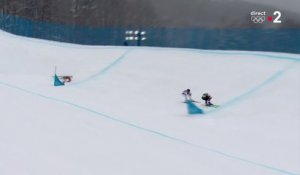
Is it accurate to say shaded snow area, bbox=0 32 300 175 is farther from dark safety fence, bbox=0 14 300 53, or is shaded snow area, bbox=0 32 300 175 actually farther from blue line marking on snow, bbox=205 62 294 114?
dark safety fence, bbox=0 14 300 53

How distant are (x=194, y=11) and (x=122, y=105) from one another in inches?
1433

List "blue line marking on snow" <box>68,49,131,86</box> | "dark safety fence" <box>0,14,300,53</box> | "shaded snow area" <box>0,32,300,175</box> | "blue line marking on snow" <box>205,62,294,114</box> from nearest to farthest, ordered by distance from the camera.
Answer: "shaded snow area" <box>0,32,300,175</box>, "blue line marking on snow" <box>205,62,294,114</box>, "blue line marking on snow" <box>68,49,131,86</box>, "dark safety fence" <box>0,14,300,53</box>

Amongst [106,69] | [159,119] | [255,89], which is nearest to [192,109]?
[159,119]

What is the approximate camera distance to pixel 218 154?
5.69 meters

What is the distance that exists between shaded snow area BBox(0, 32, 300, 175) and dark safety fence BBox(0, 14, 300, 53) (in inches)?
119

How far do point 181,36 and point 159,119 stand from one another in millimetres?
12165

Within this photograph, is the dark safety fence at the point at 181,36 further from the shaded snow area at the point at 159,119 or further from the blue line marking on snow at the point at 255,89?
the blue line marking on snow at the point at 255,89

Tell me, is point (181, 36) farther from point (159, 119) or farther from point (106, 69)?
point (159, 119)

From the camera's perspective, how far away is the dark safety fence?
15523mm

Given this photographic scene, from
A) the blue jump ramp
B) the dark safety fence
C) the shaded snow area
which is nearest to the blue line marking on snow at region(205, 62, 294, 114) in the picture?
the shaded snow area

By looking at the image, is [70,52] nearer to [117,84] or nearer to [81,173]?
[117,84]

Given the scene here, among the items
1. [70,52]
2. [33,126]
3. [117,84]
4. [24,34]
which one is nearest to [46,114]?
[33,126]

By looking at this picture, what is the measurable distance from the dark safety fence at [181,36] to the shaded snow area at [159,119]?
3.03 meters

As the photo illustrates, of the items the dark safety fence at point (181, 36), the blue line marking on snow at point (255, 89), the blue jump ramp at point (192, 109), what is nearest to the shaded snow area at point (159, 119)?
Answer: the blue line marking on snow at point (255, 89)
